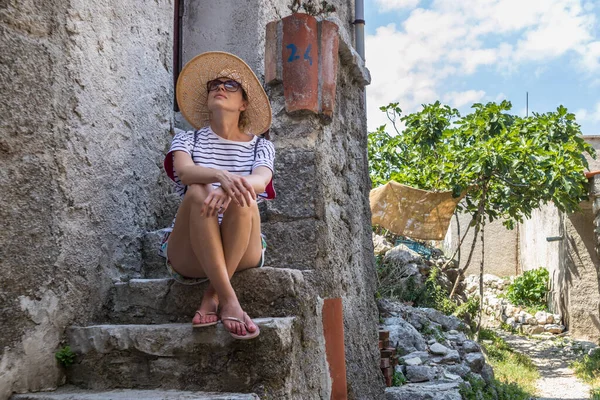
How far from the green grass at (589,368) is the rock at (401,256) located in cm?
258

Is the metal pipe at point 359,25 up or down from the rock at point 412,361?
up

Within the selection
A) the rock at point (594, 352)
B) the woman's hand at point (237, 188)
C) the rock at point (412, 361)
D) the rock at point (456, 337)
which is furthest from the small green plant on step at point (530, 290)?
the woman's hand at point (237, 188)

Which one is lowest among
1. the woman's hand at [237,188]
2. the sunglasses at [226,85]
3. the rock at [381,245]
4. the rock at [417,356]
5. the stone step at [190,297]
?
the rock at [417,356]

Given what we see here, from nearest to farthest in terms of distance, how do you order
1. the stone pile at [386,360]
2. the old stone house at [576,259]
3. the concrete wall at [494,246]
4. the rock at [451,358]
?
the stone pile at [386,360], the rock at [451,358], the old stone house at [576,259], the concrete wall at [494,246]

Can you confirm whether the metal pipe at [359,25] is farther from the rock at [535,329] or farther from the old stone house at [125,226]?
the rock at [535,329]

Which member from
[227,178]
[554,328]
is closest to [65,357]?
[227,178]

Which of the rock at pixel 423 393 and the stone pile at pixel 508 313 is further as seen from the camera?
the stone pile at pixel 508 313

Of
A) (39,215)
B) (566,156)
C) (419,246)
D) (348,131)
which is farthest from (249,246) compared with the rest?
(419,246)

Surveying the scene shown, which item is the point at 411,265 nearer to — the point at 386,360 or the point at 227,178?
the point at 386,360

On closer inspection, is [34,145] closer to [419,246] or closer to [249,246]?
[249,246]

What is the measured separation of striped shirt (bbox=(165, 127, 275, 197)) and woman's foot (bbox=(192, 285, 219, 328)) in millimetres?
429

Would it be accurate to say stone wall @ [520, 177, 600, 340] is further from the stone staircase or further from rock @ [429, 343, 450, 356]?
the stone staircase

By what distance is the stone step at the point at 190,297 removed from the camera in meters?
2.26

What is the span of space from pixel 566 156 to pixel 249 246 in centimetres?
743
